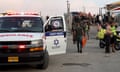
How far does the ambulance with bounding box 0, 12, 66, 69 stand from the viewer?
12.2m

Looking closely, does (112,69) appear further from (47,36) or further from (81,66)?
(47,36)

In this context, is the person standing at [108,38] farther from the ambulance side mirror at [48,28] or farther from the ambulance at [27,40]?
the ambulance side mirror at [48,28]

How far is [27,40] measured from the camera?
12.3 m

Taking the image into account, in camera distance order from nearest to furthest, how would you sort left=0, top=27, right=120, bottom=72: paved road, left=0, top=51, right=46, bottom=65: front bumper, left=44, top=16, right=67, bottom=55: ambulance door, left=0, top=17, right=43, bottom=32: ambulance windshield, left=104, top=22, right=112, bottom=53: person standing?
left=0, top=51, right=46, bottom=65: front bumper < left=0, top=27, right=120, bottom=72: paved road < left=0, top=17, right=43, bottom=32: ambulance windshield < left=44, top=16, right=67, bottom=55: ambulance door < left=104, top=22, right=112, bottom=53: person standing

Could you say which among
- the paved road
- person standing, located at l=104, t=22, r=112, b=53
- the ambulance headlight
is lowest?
the paved road

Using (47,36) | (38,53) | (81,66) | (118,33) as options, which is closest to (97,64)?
(81,66)

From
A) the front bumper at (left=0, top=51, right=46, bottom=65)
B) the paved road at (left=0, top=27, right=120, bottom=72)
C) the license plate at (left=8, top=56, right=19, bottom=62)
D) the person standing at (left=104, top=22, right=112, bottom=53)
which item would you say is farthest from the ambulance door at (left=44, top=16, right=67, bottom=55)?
the person standing at (left=104, top=22, right=112, bottom=53)

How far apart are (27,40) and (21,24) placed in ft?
4.68

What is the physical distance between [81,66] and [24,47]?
2.80 metres

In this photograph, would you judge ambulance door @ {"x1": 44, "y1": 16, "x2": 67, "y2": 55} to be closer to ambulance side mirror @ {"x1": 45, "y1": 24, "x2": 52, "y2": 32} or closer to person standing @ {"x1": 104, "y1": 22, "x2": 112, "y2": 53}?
ambulance side mirror @ {"x1": 45, "y1": 24, "x2": 52, "y2": 32}

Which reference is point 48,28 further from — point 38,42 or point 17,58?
point 17,58

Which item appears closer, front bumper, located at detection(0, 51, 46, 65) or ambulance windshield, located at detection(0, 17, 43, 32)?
front bumper, located at detection(0, 51, 46, 65)

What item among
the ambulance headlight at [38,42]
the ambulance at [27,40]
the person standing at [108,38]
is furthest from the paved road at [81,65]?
the person standing at [108,38]

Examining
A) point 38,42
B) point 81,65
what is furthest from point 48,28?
point 38,42
